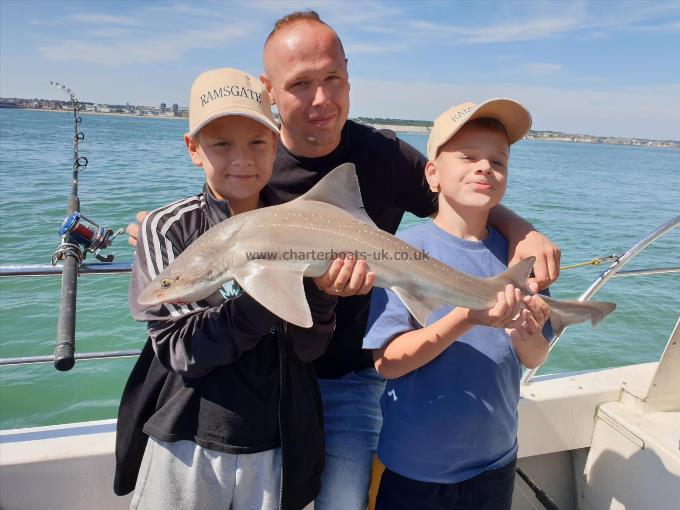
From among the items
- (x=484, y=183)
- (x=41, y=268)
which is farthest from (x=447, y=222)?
(x=41, y=268)

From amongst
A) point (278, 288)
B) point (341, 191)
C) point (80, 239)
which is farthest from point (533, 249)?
point (80, 239)

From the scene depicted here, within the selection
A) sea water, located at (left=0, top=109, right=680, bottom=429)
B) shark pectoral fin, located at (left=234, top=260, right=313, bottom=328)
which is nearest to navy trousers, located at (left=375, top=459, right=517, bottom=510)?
shark pectoral fin, located at (left=234, top=260, right=313, bottom=328)

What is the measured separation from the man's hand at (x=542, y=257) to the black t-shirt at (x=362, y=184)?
741mm

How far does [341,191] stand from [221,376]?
92 centimetres

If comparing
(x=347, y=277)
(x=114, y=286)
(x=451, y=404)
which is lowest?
(x=114, y=286)

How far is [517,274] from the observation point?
219cm

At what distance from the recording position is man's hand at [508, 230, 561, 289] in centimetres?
240

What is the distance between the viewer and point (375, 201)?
296cm

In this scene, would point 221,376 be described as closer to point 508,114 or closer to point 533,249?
point 533,249

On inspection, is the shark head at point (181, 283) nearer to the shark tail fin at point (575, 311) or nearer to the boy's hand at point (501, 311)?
the boy's hand at point (501, 311)

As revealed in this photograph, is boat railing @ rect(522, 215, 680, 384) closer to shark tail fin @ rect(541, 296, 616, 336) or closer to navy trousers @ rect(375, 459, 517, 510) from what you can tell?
shark tail fin @ rect(541, 296, 616, 336)

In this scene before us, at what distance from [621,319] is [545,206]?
1385 centimetres

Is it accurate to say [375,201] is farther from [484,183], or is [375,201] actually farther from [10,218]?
[10,218]

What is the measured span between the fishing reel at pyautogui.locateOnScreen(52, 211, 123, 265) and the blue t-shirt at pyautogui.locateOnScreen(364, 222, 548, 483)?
70.4 inches
